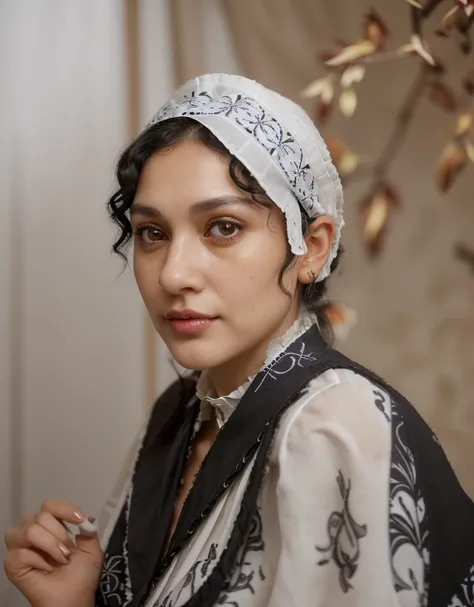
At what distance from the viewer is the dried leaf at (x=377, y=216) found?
1.18 m

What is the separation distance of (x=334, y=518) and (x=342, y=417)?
0.33 ft

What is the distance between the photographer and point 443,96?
1.15m

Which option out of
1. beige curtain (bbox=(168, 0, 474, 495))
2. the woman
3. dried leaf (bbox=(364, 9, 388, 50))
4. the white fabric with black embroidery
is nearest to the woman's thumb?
the woman

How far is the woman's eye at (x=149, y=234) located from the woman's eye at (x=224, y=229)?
0.08 m

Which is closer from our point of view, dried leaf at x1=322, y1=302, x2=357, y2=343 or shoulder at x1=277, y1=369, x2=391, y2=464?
shoulder at x1=277, y1=369, x2=391, y2=464

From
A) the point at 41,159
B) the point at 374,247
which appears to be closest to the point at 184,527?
the point at 374,247

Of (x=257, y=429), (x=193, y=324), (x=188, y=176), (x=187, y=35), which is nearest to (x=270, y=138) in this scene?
(x=188, y=176)

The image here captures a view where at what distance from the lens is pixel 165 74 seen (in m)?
1.37

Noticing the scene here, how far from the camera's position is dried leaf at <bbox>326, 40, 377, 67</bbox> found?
1.06 meters

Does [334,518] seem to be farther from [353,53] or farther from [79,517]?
[353,53]

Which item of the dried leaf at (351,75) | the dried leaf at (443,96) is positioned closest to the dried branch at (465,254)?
the dried leaf at (443,96)

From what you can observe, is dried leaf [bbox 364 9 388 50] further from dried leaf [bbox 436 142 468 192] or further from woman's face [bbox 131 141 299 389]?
woman's face [bbox 131 141 299 389]

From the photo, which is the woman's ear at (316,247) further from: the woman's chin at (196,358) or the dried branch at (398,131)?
the dried branch at (398,131)

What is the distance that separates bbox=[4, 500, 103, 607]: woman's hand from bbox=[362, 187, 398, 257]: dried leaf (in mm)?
666
